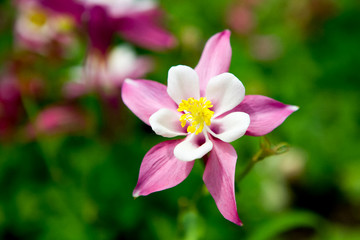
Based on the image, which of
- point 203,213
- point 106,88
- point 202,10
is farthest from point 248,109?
point 202,10

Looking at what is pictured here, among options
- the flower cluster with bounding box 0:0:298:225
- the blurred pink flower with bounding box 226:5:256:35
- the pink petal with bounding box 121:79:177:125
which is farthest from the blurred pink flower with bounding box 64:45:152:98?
the blurred pink flower with bounding box 226:5:256:35

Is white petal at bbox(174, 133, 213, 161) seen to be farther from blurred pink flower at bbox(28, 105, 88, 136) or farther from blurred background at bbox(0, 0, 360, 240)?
blurred pink flower at bbox(28, 105, 88, 136)

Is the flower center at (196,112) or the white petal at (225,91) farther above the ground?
the white petal at (225,91)

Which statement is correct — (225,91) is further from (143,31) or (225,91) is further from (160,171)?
(143,31)

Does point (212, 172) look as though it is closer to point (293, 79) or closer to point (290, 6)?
point (293, 79)

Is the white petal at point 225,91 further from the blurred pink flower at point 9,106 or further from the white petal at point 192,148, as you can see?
the blurred pink flower at point 9,106

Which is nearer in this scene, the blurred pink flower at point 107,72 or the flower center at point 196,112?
the flower center at point 196,112

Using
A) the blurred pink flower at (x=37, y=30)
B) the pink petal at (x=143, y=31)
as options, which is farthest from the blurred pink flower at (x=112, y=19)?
the blurred pink flower at (x=37, y=30)
